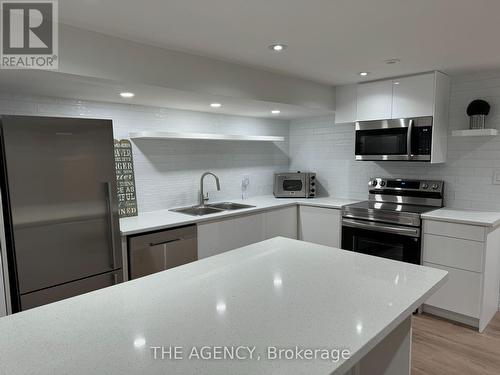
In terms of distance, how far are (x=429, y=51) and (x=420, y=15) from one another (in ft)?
2.56

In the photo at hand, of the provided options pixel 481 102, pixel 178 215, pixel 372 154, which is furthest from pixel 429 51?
pixel 178 215

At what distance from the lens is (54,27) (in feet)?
6.36

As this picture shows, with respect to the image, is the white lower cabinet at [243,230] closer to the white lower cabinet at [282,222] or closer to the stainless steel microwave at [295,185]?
the white lower cabinet at [282,222]

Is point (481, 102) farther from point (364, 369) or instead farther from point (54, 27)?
point (54, 27)

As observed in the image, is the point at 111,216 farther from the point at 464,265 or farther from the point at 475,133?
the point at 475,133

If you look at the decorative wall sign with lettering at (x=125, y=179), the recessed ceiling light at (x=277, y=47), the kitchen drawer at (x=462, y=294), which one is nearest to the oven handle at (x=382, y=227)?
the kitchen drawer at (x=462, y=294)

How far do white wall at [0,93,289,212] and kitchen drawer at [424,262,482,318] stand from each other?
2329 millimetres

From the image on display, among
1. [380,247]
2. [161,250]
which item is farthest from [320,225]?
[161,250]

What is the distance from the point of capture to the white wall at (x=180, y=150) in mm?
2861

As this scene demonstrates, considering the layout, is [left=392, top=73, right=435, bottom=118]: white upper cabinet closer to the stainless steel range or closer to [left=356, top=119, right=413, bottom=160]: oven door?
[left=356, top=119, right=413, bottom=160]: oven door

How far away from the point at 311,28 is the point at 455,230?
2.11 metres

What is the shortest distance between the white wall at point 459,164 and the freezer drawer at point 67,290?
2922 mm

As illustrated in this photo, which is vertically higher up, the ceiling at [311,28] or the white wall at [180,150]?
the ceiling at [311,28]

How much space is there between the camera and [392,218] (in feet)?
10.7
